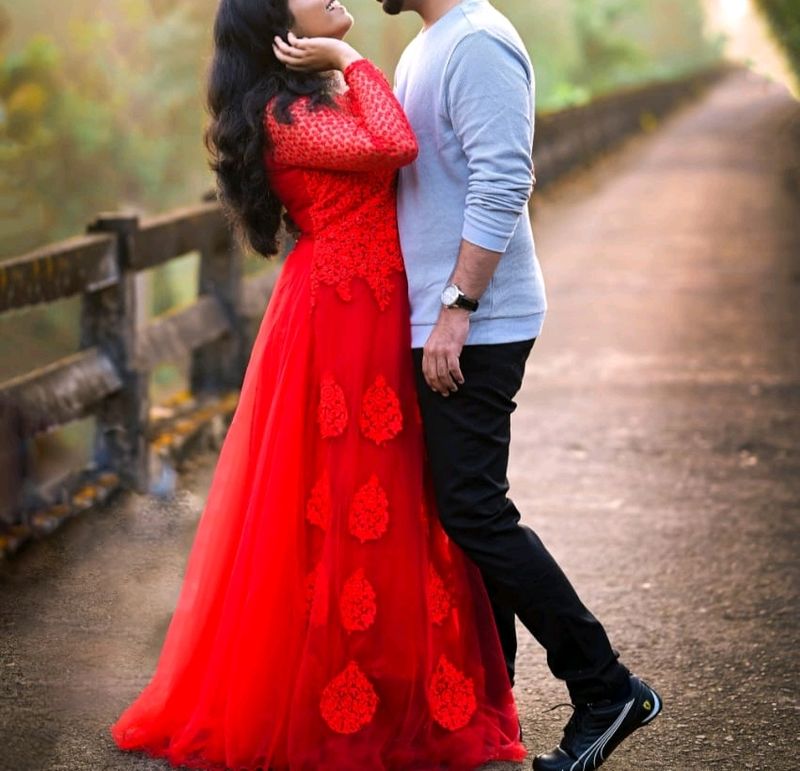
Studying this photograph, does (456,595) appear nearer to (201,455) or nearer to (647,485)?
(647,485)

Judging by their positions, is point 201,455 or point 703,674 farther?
point 201,455

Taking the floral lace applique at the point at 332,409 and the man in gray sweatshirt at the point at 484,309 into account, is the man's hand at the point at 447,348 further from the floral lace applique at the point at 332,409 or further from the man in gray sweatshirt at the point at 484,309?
the floral lace applique at the point at 332,409

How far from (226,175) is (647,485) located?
10.7ft

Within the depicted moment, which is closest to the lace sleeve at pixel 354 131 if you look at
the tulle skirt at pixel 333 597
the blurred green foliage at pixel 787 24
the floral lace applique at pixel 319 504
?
the tulle skirt at pixel 333 597

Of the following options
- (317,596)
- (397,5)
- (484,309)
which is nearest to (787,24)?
(397,5)

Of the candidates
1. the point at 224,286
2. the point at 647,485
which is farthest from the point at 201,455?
the point at 647,485

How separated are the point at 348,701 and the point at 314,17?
1.59m

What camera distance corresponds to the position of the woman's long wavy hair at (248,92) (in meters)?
3.16

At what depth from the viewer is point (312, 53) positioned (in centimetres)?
311

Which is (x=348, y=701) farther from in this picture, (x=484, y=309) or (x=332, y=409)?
(x=484, y=309)

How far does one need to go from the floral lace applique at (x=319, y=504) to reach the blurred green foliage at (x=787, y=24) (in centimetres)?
1212

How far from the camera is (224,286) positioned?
714cm

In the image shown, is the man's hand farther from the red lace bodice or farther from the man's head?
the man's head

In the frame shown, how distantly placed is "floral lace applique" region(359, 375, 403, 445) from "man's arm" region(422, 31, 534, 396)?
257 millimetres
